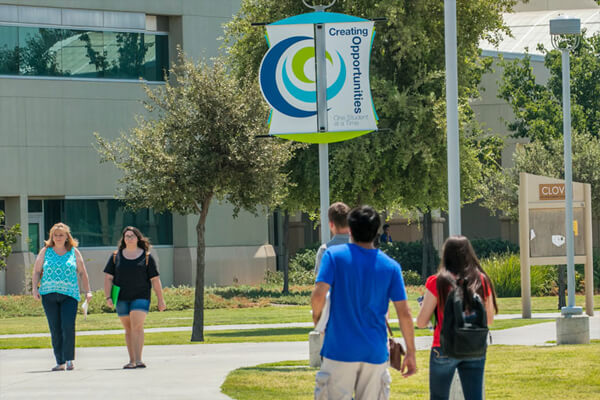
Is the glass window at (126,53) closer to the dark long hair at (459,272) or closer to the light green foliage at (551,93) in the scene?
the light green foliage at (551,93)

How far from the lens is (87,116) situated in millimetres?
34625

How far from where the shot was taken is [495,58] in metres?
43.8

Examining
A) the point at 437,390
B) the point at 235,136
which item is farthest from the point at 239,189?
the point at 437,390

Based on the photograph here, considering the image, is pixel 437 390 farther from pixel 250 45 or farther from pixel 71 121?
pixel 71 121

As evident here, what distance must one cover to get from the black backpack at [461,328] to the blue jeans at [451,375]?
105mm

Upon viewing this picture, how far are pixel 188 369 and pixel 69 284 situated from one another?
1855 mm

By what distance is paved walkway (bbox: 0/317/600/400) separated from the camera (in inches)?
434

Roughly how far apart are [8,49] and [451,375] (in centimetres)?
2887

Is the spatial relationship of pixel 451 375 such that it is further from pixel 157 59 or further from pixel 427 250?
pixel 427 250

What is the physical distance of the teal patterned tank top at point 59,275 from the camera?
12.6 metres

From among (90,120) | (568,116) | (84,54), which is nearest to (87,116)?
(90,120)

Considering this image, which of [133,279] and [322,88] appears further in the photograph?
[322,88]

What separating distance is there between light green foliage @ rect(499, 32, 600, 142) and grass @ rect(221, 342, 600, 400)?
85.5 ft

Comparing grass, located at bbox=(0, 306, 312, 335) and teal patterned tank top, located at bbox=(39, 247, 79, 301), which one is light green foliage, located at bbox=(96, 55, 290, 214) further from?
grass, located at bbox=(0, 306, 312, 335)
